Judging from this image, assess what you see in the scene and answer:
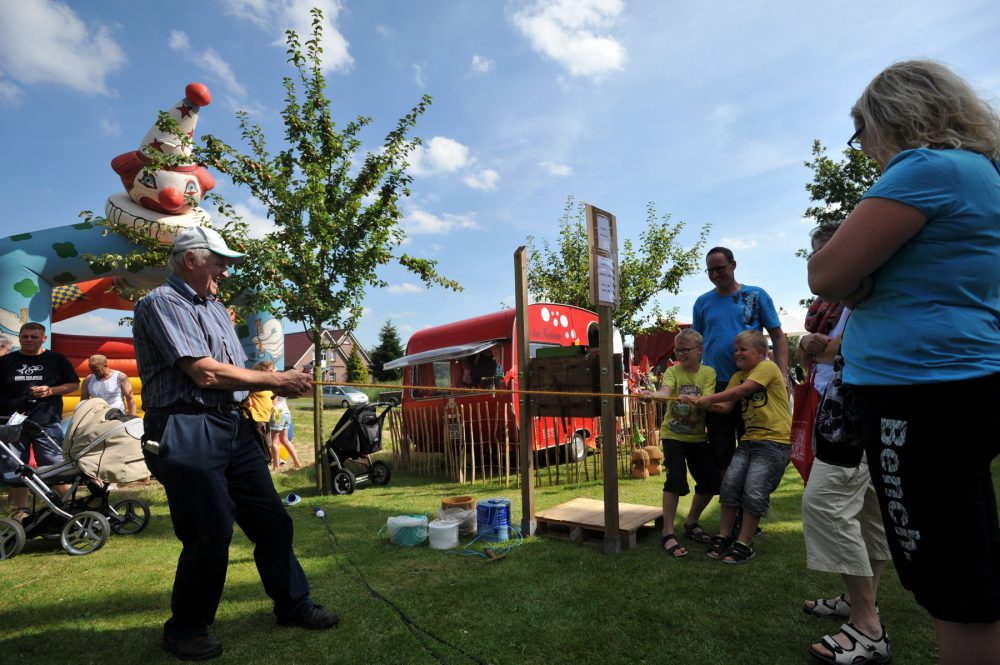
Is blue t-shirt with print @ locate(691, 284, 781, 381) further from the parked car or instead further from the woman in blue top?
the parked car

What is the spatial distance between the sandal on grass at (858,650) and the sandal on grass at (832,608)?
0.41m

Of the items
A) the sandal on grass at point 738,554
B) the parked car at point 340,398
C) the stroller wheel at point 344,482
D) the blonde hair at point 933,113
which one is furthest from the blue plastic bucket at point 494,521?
the parked car at point 340,398

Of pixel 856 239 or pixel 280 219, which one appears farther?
pixel 280 219

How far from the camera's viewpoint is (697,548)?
13.4ft

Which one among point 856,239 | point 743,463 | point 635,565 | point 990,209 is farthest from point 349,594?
point 990,209

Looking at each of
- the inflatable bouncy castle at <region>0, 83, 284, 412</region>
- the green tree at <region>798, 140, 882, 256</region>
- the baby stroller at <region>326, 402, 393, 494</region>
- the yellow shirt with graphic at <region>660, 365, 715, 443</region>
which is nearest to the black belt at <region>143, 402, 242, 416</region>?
the yellow shirt with graphic at <region>660, 365, 715, 443</region>

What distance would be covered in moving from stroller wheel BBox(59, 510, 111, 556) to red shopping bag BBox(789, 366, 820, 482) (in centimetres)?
537

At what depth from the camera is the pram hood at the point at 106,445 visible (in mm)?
4504

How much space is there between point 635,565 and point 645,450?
403cm

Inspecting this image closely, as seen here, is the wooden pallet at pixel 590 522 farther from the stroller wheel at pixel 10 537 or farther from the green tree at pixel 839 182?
the green tree at pixel 839 182

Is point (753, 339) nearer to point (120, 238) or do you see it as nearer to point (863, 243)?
point (863, 243)

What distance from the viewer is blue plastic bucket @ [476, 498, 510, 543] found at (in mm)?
4469

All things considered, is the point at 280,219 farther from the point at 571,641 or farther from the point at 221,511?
the point at 571,641

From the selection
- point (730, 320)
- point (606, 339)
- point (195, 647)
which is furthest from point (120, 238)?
point (730, 320)
